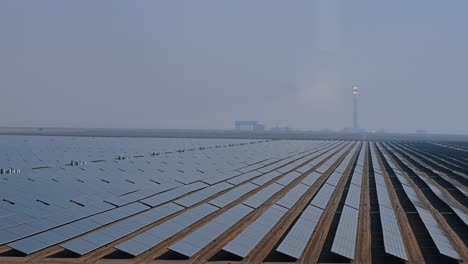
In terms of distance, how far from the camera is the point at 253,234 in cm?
A: 1720

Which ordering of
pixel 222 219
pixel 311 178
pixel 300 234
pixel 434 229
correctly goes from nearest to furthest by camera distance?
pixel 300 234
pixel 434 229
pixel 222 219
pixel 311 178

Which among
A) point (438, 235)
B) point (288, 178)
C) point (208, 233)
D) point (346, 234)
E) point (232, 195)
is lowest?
point (438, 235)

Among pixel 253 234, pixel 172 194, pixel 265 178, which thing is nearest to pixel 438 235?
pixel 253 234

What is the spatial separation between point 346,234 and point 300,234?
1.67 metres

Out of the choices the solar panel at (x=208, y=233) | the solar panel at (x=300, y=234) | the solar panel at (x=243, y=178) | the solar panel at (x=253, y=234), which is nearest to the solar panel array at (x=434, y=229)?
the solar panel at (x=300, y=234)

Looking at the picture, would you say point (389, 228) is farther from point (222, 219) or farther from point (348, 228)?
point (222, 219)

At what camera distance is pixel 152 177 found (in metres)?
32.2

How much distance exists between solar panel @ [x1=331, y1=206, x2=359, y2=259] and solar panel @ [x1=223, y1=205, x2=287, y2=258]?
2.50 meters

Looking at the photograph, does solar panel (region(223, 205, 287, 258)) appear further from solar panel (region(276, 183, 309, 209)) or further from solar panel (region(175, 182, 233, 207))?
solar panel (region(175, 182, 233, 207))

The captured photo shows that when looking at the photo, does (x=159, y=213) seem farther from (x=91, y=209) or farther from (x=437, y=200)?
(x=437, y=200)

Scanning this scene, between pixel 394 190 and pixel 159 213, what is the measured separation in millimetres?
16895

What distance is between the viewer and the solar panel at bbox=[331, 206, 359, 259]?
1546 cm

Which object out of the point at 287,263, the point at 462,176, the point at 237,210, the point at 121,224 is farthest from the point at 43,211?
the point at 462,176

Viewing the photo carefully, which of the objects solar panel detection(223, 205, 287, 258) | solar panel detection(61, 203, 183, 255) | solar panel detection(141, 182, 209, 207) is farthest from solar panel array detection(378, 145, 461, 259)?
solar panel detection(141, 182, 209, 207)
